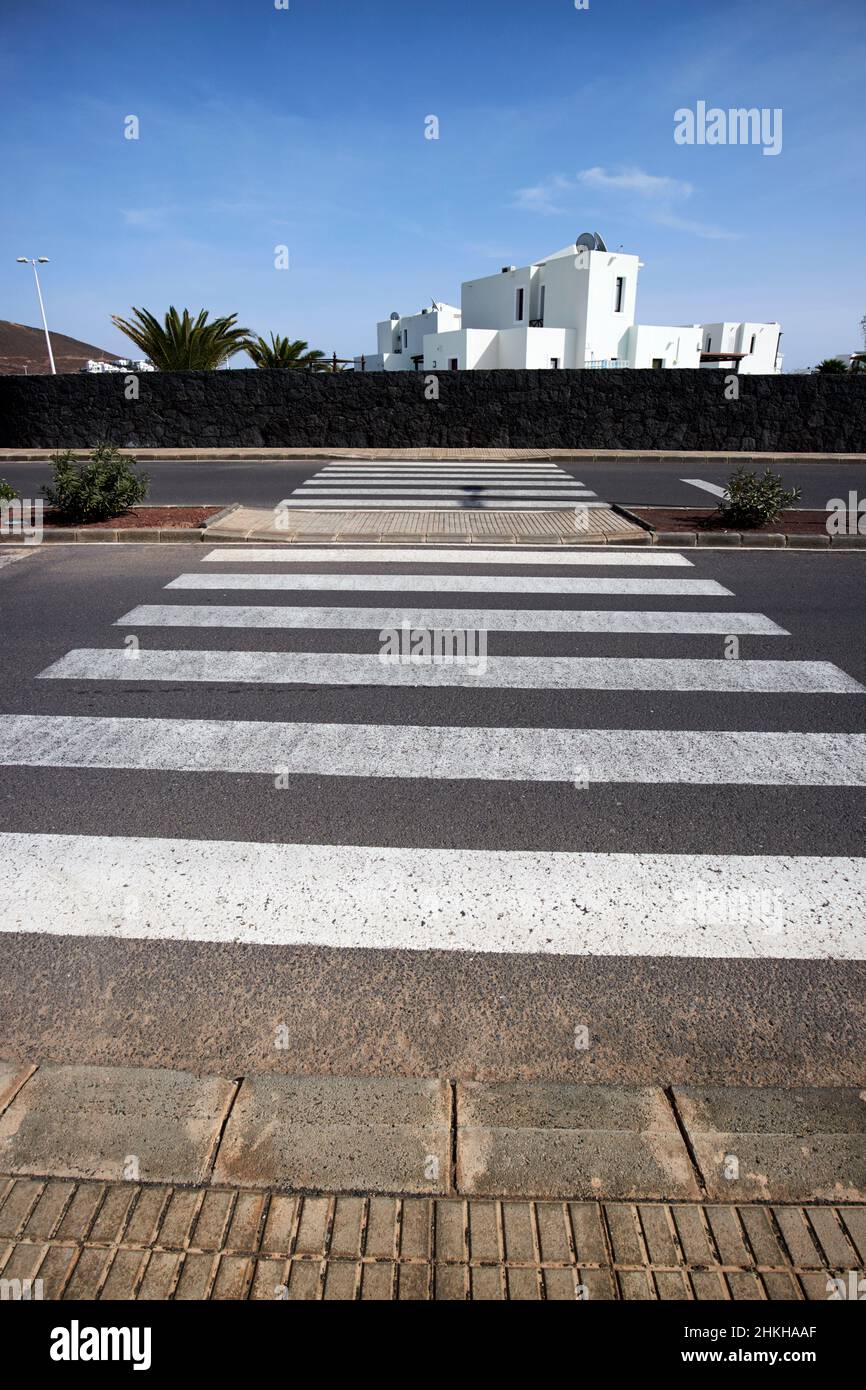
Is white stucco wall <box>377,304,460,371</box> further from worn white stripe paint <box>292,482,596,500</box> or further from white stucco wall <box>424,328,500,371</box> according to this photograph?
worn white stripe paint <box>292,482,596,500</box>

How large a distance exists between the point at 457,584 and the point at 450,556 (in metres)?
1.44

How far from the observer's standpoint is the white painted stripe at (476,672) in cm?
620

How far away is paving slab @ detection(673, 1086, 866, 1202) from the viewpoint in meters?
2.46

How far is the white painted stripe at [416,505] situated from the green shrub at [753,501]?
2668 millimetres

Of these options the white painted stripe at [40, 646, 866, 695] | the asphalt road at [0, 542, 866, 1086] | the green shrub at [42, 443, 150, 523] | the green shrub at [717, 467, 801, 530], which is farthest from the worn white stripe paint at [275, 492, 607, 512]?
the white painted stripe at [40, 646, 866, 695]

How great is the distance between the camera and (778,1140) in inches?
103

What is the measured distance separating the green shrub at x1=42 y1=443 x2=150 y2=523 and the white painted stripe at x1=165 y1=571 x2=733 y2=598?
2893 millimetres

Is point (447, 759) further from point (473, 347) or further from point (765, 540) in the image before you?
point (473, 347)

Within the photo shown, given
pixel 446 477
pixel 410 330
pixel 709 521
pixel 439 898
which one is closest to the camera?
pixel 439 898

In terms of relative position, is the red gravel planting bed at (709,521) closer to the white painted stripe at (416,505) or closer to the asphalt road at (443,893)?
the white painted stripe at (416,505)

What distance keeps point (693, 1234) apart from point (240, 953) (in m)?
1.96

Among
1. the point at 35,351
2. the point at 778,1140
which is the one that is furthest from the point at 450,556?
the point at 35,351

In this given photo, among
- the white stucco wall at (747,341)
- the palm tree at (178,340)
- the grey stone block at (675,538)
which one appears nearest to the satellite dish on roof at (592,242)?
the white stucco wall at (747,341)

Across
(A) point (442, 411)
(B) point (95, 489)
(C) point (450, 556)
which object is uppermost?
(A) point (442, 411)
